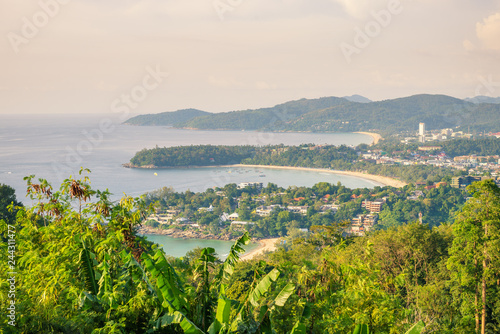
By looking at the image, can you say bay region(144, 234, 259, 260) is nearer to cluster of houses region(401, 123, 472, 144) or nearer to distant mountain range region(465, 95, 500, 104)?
→ cluster of houses region(401, 123, 472, 144)

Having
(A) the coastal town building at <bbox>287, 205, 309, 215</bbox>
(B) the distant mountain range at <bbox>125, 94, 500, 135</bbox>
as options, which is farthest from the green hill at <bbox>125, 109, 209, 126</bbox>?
(A) the coastal town building at <bbox>287, 205, 309, 215</bbox>

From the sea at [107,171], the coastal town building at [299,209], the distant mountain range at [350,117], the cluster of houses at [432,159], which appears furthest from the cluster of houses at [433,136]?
the coastal town building at [299,209]

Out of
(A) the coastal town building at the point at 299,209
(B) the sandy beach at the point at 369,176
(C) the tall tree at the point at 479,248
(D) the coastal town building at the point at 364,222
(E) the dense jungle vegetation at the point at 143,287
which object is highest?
(E) the dense jungle vegetation at the point at 143,287

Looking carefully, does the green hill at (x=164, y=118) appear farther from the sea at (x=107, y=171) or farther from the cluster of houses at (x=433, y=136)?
the cluster of houses at (x=433, y=136)

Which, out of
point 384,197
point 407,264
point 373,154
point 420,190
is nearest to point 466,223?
point 407,264

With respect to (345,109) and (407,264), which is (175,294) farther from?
(345,109)

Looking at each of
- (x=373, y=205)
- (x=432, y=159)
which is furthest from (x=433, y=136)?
(x=373, y=205)

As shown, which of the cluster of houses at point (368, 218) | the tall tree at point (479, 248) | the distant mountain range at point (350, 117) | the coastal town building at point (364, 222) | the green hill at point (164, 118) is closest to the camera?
the tall tree at point (479, 248)

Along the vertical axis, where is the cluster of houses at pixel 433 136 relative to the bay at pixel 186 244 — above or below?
above
